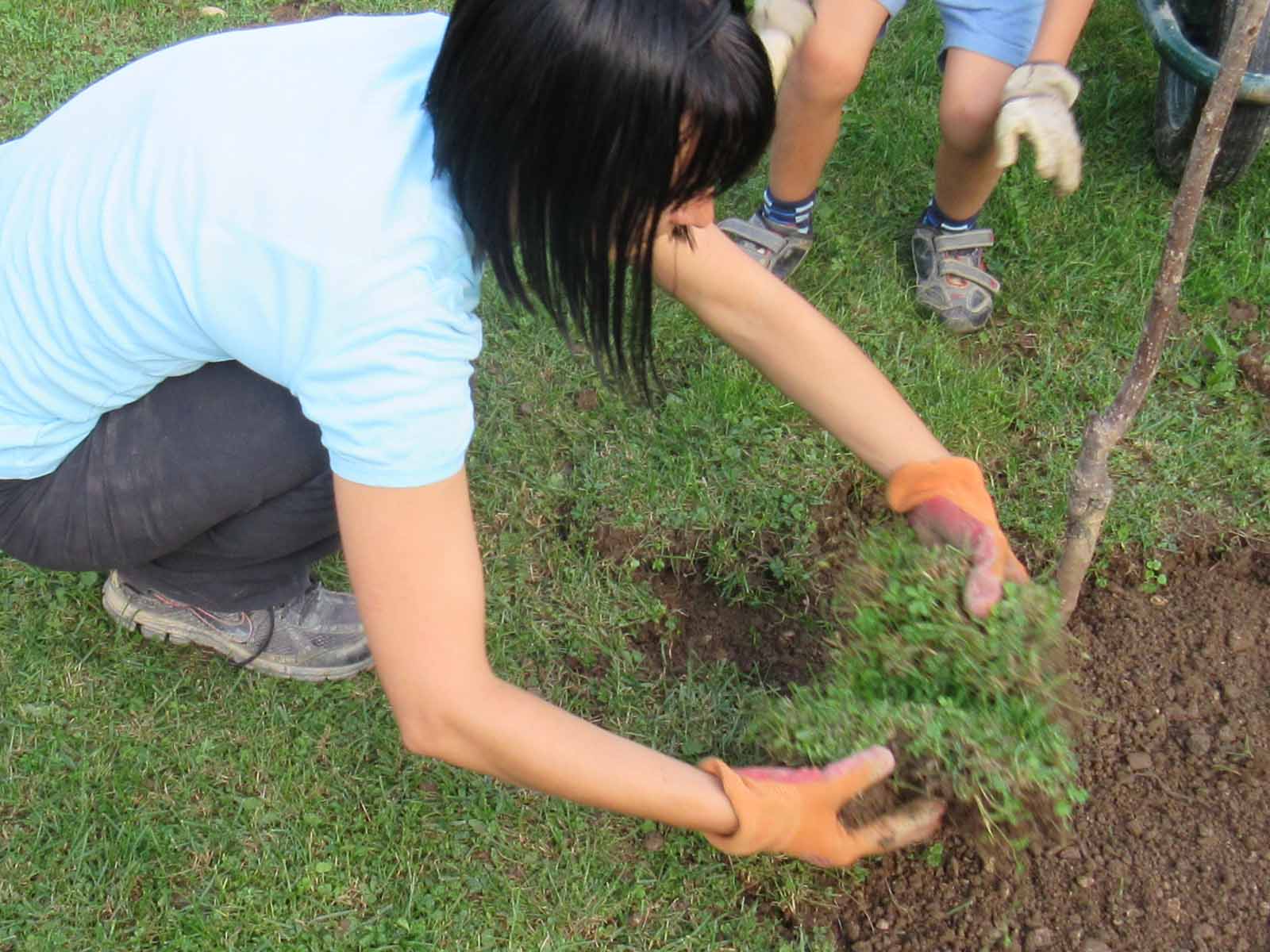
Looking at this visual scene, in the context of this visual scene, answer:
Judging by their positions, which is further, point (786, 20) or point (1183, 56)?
point (1183, 56)

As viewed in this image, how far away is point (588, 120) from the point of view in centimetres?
122

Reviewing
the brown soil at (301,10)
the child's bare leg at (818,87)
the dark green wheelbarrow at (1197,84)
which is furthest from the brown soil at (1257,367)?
the brown soil at (301,10)

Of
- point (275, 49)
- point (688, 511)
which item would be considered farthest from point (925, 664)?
point (275, 49)

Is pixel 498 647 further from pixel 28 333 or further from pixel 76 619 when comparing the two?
pixel 28 333

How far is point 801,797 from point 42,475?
1259 millimetres

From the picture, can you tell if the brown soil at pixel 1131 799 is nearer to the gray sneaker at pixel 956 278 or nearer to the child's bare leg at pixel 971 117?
the gray sneaker at pixel 956 278

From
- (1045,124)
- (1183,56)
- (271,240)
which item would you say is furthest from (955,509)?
(1183,56)

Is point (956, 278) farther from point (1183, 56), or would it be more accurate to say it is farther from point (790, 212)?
point (1183, 56)

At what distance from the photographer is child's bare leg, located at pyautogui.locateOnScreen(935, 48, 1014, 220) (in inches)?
108

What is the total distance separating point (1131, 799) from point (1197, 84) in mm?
1859

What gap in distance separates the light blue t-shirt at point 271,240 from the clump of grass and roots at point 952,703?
759mm

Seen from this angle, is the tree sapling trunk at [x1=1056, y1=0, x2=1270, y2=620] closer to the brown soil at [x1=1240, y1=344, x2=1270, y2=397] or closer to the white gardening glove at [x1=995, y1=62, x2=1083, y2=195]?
the white gardening glove at [x1=995, y1=62, x2=1083, y2=195]

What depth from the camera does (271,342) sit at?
4.72ft

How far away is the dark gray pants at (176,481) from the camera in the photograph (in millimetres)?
1815
